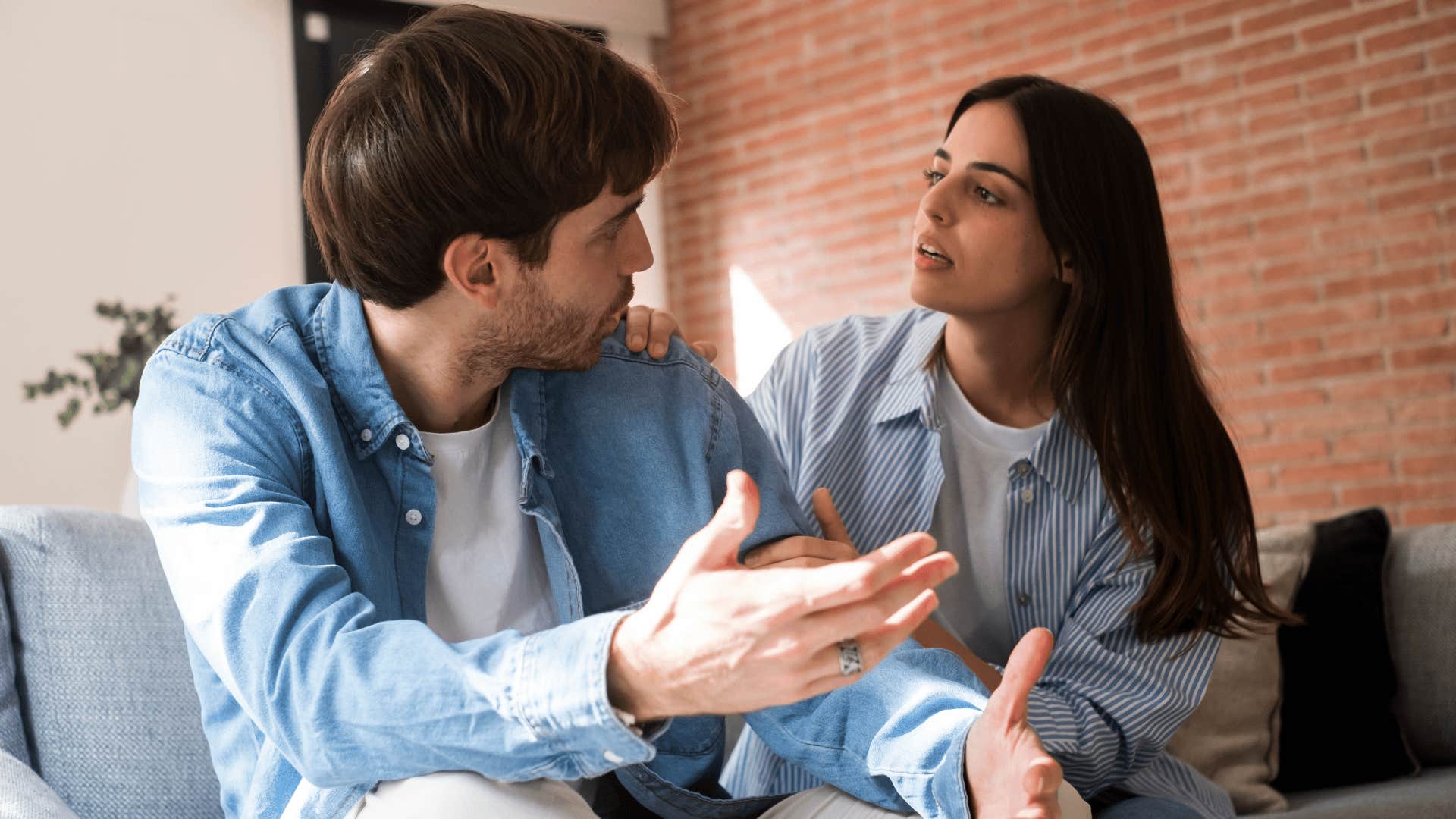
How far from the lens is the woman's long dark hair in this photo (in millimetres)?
1676

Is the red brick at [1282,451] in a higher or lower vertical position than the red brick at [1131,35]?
lower

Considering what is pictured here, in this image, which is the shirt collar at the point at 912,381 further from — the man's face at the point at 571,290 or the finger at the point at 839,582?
the finger at the point at 839,582

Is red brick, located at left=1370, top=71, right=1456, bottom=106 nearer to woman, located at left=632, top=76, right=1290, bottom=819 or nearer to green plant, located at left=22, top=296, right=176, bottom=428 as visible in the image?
woman, located at left=632, top=76, right=1290, bottom=819

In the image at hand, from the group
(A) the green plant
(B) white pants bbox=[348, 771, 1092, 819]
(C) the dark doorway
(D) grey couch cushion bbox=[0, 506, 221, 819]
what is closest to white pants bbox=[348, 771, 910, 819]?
(B) white pants bbox=[348, 771, 1092, 819]

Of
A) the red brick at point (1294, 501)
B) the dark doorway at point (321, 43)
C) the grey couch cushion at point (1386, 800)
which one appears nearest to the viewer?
the grey couch cushion at point (1386, 800)

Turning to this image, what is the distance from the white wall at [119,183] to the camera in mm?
4266

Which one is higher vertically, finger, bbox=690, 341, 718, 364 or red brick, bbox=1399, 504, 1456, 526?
finger, bbox=690, 341, 718, 364

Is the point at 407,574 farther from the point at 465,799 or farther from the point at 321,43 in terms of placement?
the point at 321,43

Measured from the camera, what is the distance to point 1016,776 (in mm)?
1063

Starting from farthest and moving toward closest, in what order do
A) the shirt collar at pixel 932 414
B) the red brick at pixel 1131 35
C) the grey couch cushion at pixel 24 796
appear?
1. the red brick at pixel 1131 35
2. the shirt collar at pixel 932 414
3. the grey couch cushion at pixel 24 796

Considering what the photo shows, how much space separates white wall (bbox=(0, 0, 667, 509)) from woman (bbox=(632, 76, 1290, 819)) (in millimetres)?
3276

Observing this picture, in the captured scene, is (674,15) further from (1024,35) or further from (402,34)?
(402,34)

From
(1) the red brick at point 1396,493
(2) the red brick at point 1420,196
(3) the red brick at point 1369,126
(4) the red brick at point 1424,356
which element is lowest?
(1) the red brick at point 1396,493

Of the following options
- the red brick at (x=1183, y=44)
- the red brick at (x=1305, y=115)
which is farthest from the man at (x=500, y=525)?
the red brick at (x=1183, y=44)
